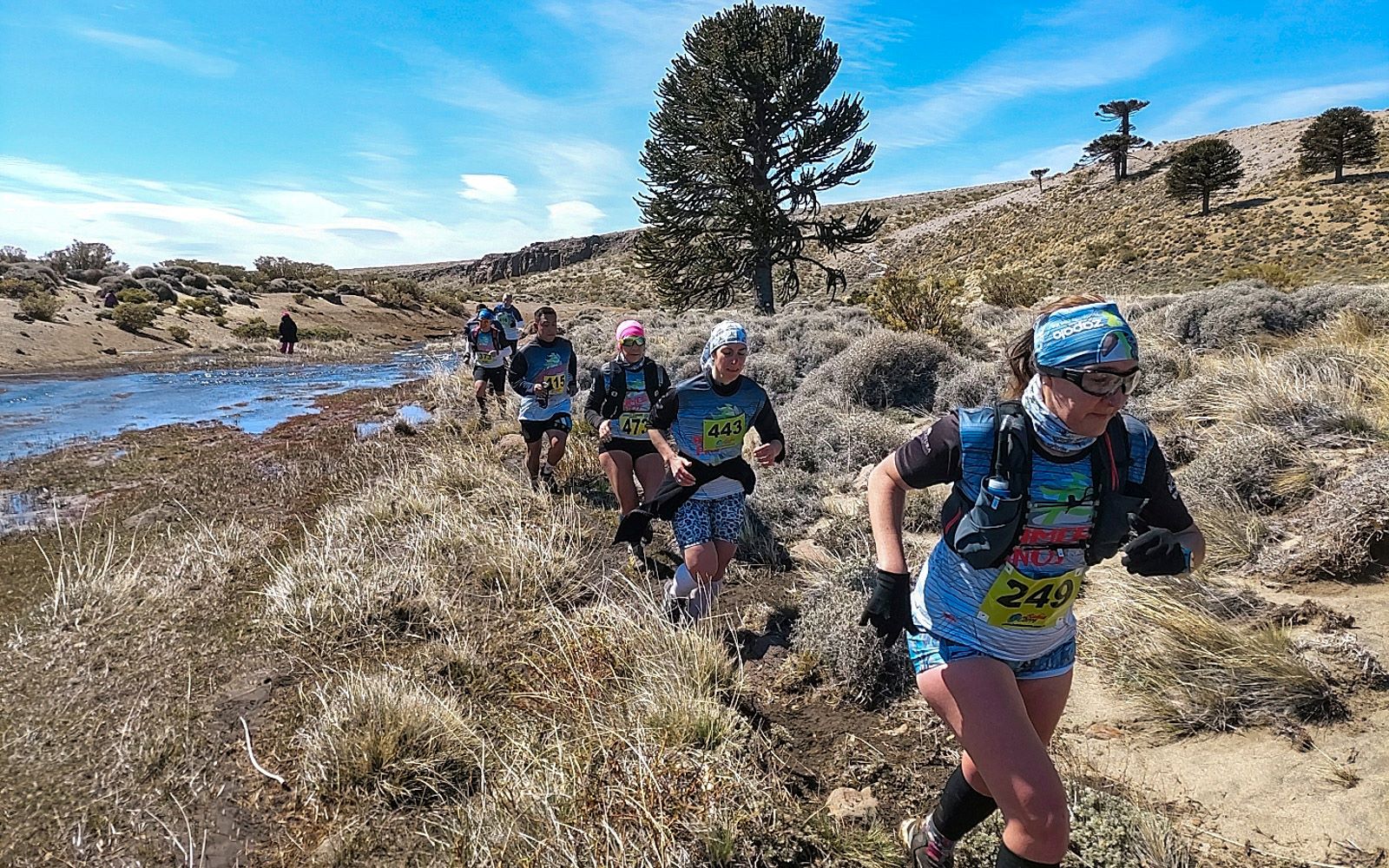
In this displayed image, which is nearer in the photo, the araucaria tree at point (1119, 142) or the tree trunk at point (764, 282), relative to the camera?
the tree trunk at point (764, 282)

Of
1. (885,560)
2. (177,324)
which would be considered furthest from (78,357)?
(885,560)

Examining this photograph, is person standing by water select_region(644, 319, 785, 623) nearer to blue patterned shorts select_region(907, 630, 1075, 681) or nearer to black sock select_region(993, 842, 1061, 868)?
blue patterned shorts select_region(907, 630, 1075, 681)

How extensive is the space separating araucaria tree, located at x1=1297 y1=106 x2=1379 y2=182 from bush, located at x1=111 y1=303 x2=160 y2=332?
168ft

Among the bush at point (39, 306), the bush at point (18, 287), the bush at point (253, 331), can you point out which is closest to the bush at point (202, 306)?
the bush at point (253, 331)

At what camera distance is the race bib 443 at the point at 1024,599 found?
208cm

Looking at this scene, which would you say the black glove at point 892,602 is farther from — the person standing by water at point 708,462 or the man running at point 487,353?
the man running at point 487,353

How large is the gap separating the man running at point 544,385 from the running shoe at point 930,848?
533cm

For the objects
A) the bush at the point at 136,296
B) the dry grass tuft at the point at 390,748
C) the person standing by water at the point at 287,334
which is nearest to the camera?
the dry grass tuft at the point at 390,748

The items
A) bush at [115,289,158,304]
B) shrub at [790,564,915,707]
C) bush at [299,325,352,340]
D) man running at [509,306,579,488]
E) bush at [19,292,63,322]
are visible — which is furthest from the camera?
bush at [299,325,352,340]

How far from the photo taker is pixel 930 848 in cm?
237

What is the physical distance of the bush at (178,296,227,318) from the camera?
1057 inches

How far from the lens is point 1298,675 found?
2980 millimetres

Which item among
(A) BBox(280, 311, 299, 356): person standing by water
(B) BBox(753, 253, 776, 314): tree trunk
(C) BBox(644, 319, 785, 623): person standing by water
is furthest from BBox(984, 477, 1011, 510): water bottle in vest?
(A) BBox(280, 311, 299, 356): person standing by water

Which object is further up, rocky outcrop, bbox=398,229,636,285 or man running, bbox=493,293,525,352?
rocky outcrop, bbox=398,229,636,285
